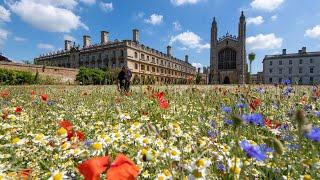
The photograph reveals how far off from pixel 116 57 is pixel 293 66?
50.5 meters

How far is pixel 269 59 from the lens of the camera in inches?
3465

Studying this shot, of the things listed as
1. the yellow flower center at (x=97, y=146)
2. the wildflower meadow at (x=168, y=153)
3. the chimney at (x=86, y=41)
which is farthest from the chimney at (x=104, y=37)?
the yellow flower center at (x=97, y=146)

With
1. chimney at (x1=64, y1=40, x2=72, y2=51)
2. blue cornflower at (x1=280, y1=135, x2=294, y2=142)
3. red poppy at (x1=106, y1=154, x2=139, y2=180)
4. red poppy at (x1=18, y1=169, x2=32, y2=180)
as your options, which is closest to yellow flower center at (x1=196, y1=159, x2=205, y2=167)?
red poppy at (x1=106, y1=154, x2=139, y2=180)

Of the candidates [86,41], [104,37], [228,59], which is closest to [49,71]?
[104,37]

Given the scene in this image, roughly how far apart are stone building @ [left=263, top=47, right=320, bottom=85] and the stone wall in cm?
5761

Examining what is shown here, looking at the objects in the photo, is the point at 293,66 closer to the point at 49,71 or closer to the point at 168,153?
the point at 49,71

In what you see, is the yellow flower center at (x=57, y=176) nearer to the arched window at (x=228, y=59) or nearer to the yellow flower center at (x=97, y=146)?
the yellow flower center at (x=97, y=146)

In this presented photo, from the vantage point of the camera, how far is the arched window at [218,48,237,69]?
276ft

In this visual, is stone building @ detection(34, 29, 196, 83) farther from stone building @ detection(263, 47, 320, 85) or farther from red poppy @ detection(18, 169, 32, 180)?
red poppy @ detection(18, 169, 32, 180)

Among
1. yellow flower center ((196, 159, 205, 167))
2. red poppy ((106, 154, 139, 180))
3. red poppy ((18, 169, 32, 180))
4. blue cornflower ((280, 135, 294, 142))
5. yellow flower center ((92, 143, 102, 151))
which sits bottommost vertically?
red poppy ((18, 169, 32, 180))

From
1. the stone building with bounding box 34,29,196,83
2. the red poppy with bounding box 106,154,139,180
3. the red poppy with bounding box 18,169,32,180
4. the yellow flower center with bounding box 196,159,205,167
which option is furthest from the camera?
the stone building with bounding box 34,29,196,83

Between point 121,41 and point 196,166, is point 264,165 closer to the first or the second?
point 196,166

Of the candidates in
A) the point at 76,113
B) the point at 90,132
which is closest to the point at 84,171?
the point at 90,132

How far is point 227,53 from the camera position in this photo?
8506cm
